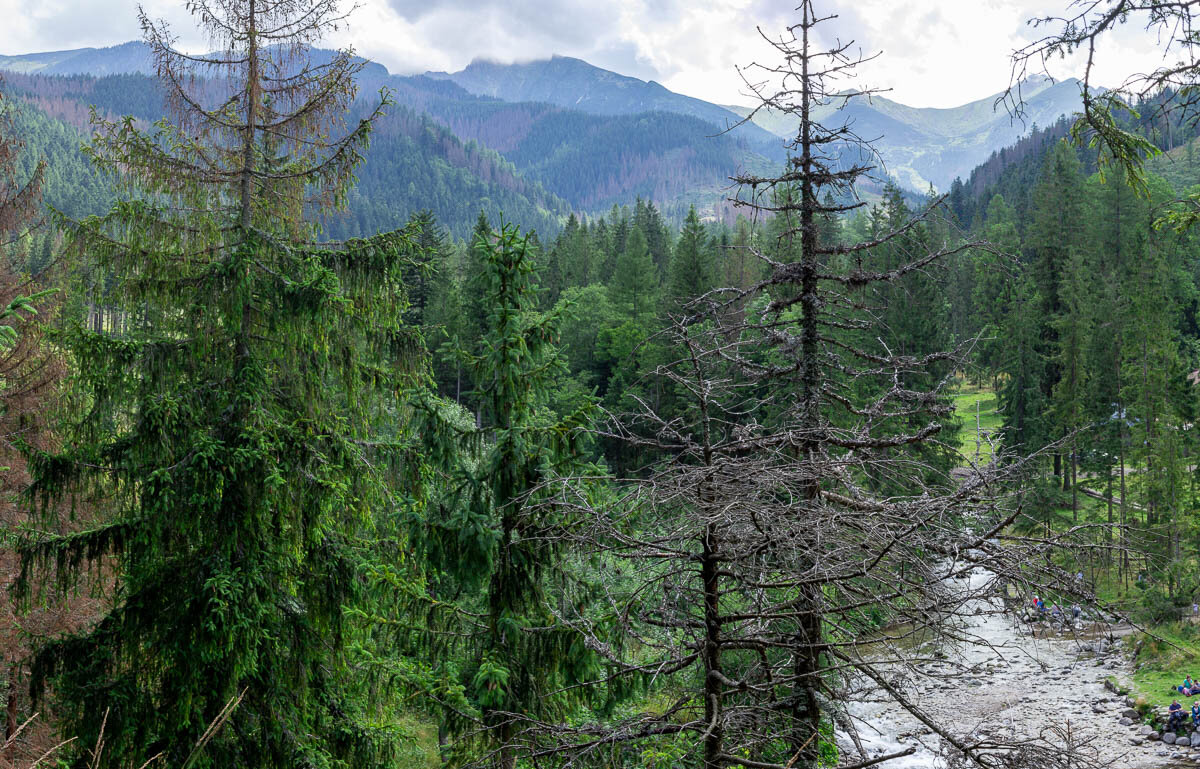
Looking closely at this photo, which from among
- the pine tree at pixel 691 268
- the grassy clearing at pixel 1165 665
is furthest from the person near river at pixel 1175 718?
the pine tree at pixel 691 268

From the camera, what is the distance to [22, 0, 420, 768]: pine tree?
26.7 feet

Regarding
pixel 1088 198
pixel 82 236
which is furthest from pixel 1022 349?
pixel 82 236

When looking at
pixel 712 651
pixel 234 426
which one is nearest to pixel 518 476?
pixel 234 426

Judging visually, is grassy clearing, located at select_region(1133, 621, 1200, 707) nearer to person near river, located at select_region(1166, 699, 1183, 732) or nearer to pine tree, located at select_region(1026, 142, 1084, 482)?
person near river, located at select_region(1166, 699, 1183, 732)

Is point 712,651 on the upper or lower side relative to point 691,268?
lower

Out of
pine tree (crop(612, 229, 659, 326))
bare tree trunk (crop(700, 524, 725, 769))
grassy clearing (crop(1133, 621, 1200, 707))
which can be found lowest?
grassy clearing (crop(1133, 621, 1200, 707))

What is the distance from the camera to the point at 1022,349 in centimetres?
3875

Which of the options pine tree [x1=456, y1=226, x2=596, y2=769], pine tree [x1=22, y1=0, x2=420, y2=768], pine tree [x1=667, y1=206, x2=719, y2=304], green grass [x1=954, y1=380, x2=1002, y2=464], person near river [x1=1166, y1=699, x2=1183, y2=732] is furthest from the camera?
pine tree [x1=667, y1=206, x2=719, y2=304]

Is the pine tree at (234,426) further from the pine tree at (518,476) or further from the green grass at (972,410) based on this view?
the green grass at (972,410)

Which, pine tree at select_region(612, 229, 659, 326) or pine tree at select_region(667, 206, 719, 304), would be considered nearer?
pine tree at select_region(667, 206, 719, 304)

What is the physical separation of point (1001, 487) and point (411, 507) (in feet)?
18.8

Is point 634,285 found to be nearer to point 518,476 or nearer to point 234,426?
point 234,426

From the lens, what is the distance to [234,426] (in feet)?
28.1

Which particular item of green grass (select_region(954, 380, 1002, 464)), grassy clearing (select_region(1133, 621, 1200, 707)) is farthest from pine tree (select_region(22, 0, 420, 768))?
green grass (select_region(954, 380, 1002, 464))
